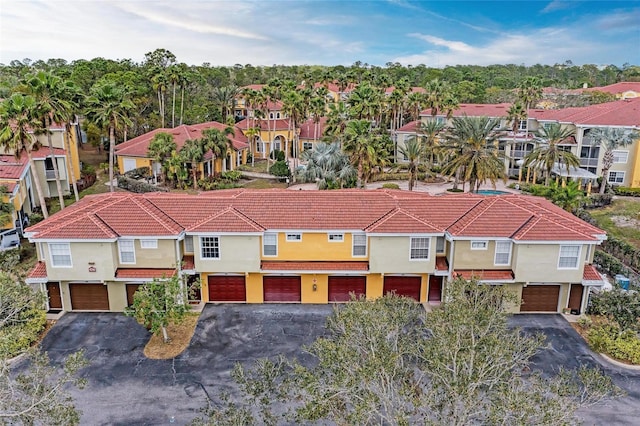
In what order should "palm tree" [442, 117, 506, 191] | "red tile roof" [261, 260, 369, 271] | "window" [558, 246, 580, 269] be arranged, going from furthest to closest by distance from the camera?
"palm tree" [442, 117, 506, 191] → "red tile roof" [261, 260, 369, 271] → "window" [558, 246, 580, 269]

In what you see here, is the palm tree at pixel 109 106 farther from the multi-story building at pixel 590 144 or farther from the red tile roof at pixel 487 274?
the multi-story building at pixel 590 144

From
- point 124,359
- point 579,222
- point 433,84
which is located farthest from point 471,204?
point 433,84

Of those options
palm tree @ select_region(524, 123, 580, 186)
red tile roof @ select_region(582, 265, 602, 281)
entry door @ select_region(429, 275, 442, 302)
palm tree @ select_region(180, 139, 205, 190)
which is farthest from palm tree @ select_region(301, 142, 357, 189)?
red tile roof @ select_region(582, 265, 602, 281)

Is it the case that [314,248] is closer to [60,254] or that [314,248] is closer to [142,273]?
[142,273]

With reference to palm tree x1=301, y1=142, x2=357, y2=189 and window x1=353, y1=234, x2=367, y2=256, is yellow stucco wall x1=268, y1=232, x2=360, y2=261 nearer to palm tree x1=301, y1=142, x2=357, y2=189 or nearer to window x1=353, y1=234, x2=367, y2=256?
window x1=353, y1=234, x2=367, y2=256

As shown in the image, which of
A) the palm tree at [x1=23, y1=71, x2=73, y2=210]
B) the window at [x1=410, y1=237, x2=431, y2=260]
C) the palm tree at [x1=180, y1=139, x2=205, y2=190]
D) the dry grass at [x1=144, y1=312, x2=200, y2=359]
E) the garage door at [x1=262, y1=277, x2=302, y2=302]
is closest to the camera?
the dry grass at [x1=144, y1=312, x2=200, y2=359]

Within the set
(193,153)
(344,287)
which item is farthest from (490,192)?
(193,153)
